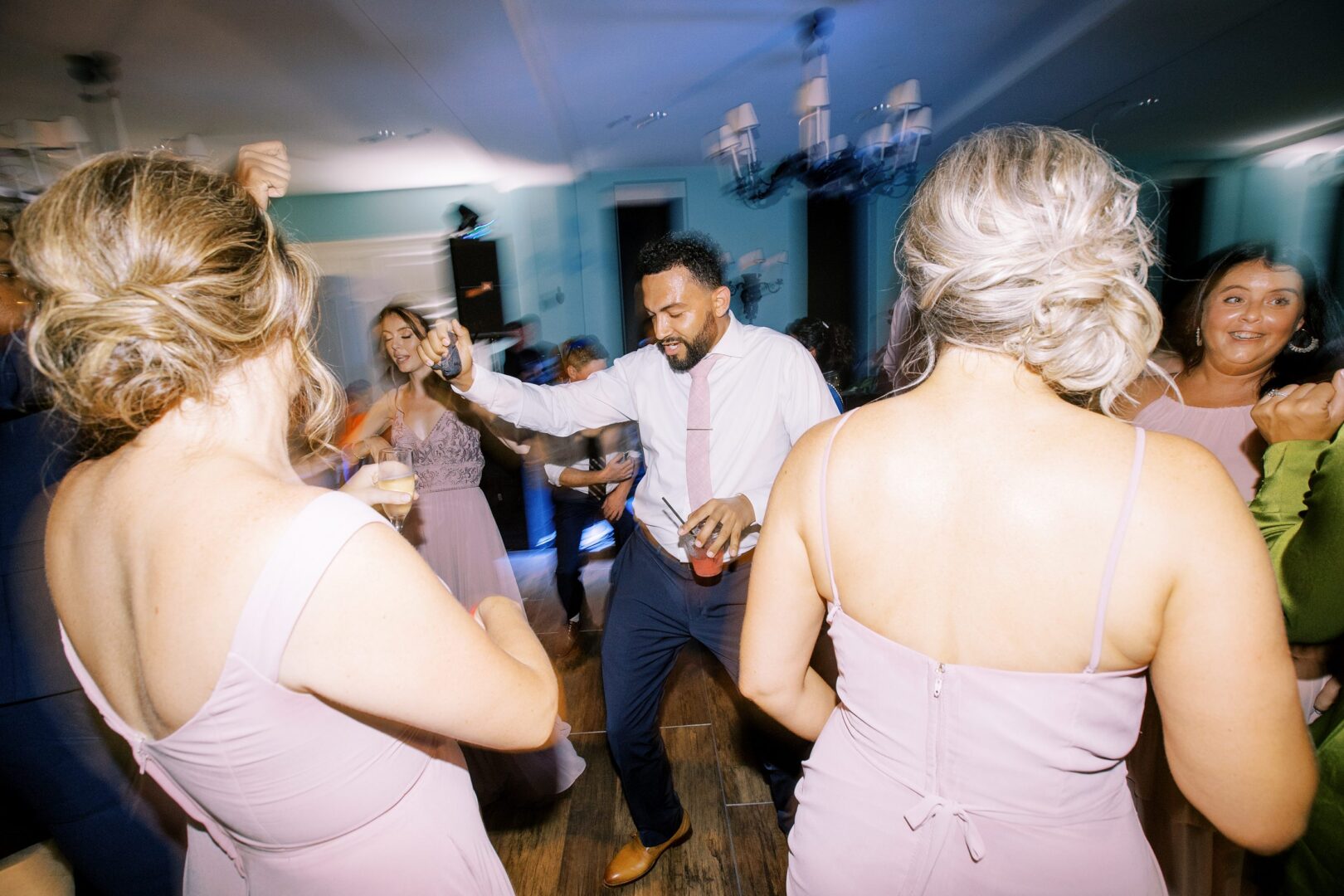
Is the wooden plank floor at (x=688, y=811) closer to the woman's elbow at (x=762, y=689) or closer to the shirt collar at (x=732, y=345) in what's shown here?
the woman's elbow at (x=762, y=689)

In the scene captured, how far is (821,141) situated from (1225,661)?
174 inches

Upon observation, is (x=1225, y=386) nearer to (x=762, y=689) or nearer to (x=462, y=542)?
(x=762, y=689)

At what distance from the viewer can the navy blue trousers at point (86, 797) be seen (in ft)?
4.36

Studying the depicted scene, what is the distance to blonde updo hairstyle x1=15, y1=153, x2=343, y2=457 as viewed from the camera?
2.05ft

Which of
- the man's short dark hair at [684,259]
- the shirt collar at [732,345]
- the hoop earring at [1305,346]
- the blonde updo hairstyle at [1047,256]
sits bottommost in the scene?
the hoop earring at [1305,346]

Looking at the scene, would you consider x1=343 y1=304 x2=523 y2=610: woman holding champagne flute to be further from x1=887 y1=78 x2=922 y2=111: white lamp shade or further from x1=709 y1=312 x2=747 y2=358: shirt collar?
x1=887 y1=78 x2=922 y2=111: white lamp shade

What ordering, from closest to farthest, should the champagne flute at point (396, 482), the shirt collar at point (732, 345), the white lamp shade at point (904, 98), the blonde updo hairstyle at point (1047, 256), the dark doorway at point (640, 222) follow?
the blonde updo hairstyle at point (1047, 256) → the champagne flute at point (396, 482) → the shirt collar at point (732, 345) → the white lamp shade at point (904, 98) → the dark doorway at point (640, 222)

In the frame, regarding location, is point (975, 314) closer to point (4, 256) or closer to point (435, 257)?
point (4, 256)

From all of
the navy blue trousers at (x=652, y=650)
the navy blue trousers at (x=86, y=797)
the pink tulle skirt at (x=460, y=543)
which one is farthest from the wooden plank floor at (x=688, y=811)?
the navy blue trousers at (x=86, y=797)

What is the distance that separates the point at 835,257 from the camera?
7727mm

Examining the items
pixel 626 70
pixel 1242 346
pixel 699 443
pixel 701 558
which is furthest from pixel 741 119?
pixel 701 558

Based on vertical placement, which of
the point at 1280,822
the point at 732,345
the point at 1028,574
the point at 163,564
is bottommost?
the point at 1280,822

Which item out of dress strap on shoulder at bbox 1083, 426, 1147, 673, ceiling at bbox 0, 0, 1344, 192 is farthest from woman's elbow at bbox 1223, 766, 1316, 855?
ceiling at bbox 0, 0, 1344, 192

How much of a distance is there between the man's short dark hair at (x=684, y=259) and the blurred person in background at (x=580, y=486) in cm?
130
